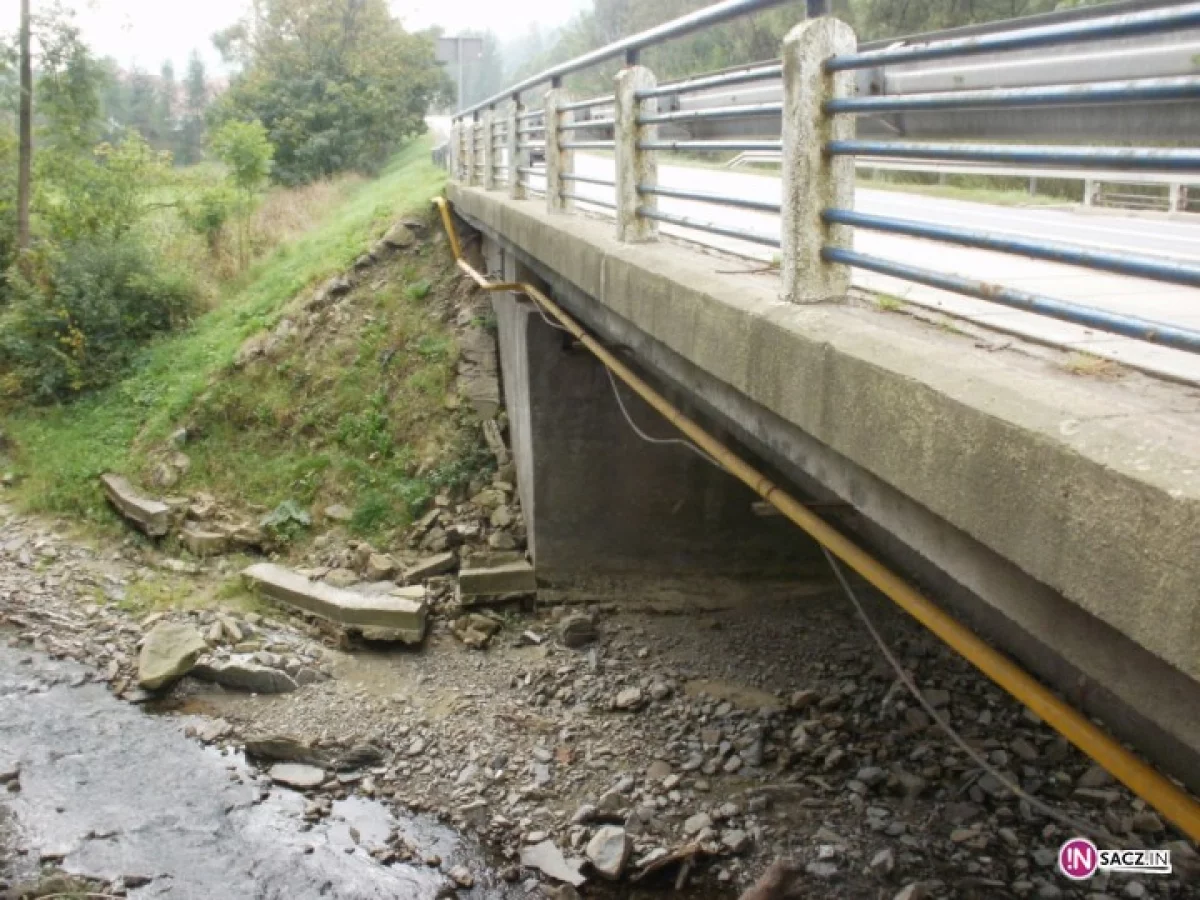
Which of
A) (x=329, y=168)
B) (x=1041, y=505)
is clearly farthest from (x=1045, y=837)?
(x=329, y=168)

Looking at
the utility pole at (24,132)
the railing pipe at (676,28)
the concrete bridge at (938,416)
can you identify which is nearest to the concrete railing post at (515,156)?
the railing pipe at (676,28)

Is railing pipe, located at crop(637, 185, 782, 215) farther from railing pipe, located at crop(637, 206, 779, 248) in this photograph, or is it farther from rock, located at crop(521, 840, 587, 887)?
rock, located at crop(521, 840, 587, 887)

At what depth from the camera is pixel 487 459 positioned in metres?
11.7

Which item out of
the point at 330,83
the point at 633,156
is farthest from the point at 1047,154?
the point at 330,83

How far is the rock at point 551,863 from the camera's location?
20.2 feet

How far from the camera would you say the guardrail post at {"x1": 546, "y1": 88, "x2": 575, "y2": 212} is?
24.6 ft

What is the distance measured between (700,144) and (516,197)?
5.67 metres

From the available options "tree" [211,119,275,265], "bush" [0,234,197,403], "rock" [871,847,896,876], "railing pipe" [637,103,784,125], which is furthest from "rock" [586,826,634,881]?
"tree" [211,119,275,265]

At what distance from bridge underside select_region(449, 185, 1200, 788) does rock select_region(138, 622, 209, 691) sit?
5.82 m

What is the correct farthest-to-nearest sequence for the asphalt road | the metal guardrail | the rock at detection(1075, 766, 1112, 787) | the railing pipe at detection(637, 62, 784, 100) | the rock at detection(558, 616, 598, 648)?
the rock at detection(558, 616, 598, 648) → the rock at detection(1075, 766, 1112, 787) → the railing pipe at detection(637, 62, 784, 100) → the asphalt road → the metal guardrail

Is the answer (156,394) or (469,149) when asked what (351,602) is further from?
(156,394)

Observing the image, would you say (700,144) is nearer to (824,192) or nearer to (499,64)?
(824,192)

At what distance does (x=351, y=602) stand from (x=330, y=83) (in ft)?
84.7
